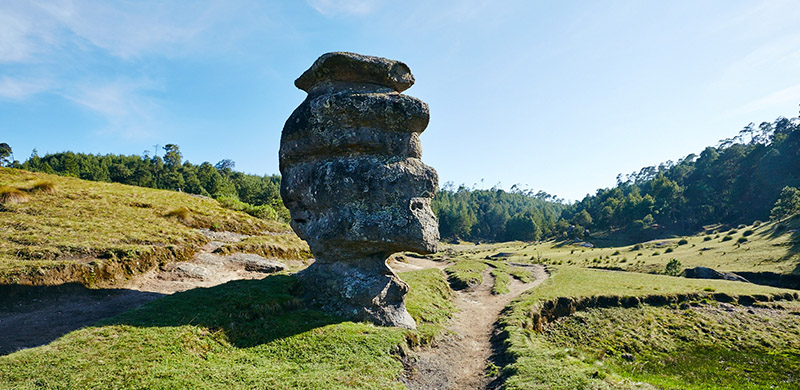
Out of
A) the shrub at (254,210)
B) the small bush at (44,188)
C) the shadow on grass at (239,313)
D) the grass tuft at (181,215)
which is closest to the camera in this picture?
the shadow on grass at (239,313)

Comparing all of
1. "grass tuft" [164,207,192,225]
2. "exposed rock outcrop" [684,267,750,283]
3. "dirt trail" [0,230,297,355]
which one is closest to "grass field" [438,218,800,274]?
"exposed rock outcrop" [684,267,750,283]

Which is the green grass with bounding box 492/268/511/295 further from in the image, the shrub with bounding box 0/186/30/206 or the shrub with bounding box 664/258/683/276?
the shrub with bounding box 0/186/30/206

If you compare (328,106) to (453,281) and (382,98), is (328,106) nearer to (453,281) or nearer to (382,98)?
(382,98)

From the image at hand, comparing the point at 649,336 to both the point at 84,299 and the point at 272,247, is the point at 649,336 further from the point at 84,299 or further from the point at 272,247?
the point at 84,299

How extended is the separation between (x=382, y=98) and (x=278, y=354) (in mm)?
12543

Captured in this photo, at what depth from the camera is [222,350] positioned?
12.5 metres

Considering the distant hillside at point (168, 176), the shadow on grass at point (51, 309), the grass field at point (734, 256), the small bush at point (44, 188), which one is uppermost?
the distant hillside at point (168, 176)

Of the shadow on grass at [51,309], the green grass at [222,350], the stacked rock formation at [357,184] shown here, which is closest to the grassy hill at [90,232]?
the shadow on grass at [51,309]

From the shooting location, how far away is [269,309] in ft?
51.1

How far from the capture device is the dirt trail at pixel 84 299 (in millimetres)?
12422

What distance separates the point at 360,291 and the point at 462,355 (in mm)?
5573

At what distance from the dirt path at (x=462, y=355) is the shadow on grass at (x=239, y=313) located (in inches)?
174

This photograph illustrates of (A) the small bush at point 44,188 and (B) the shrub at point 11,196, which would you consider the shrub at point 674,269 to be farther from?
(A) the small bush at point 44,188

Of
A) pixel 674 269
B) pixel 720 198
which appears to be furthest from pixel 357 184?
pixel 720 198
